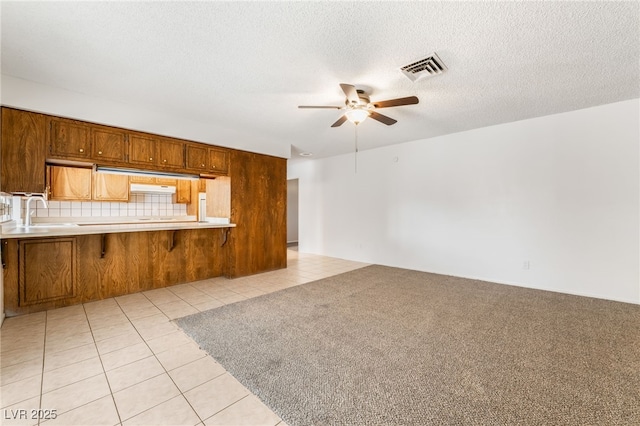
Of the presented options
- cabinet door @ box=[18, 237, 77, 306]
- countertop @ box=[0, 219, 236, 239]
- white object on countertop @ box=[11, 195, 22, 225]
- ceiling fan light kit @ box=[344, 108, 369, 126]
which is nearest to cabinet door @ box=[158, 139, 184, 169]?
countertop @ box=[0, 219, 236, 239]

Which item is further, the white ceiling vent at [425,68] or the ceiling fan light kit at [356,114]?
the ceiling fan light kit at [356,114]

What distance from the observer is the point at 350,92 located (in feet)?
8.38

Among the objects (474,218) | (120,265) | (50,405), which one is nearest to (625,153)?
(474,218)

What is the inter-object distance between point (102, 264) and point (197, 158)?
6.25 feet

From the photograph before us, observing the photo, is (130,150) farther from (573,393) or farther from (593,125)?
(593,125)

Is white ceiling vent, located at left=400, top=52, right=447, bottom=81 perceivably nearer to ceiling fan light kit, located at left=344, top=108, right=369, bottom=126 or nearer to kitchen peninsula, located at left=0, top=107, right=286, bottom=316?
ceiling fan light kit, located at left=344, top=108, right=369, bottom=126

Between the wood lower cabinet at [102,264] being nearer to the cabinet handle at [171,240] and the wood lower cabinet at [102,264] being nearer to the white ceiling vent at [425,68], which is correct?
the cabinet handle at [171,240]

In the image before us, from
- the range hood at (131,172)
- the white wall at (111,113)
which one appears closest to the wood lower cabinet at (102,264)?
the range hood at (131,172)

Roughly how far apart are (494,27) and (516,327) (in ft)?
8.84

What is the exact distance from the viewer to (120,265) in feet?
12.1

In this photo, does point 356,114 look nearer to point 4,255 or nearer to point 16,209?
point 4,255

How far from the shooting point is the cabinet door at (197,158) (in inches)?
160

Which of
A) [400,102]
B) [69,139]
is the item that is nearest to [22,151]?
[69,139]

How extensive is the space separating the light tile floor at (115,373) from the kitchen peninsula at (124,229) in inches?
17.1
